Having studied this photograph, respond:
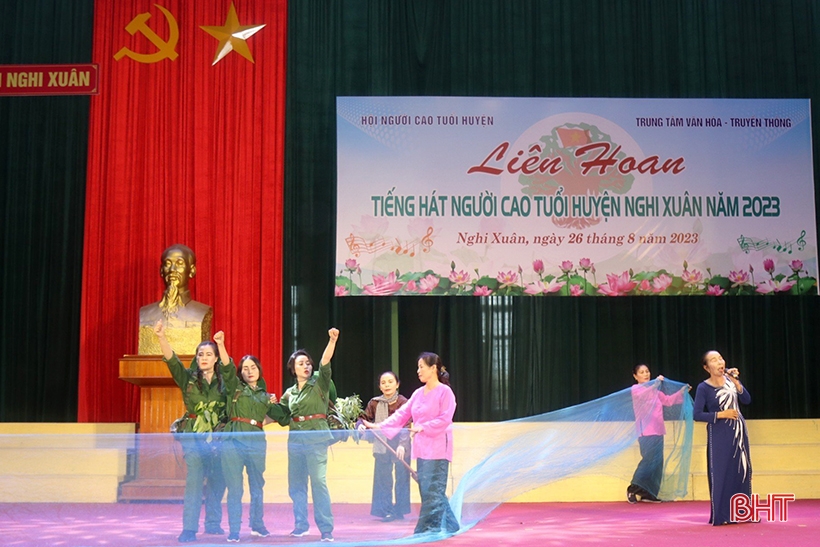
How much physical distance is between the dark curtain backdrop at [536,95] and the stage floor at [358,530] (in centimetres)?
303

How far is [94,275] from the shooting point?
354 inches

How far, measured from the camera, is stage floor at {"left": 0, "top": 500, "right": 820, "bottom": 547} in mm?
4965

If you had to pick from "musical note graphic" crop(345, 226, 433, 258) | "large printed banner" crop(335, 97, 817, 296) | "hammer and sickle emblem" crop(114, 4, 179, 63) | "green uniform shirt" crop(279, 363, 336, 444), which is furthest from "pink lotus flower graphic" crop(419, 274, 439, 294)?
"green uniform shirt" crop(279, 363, 336, 444)

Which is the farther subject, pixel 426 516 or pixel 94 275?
pixel 94 275

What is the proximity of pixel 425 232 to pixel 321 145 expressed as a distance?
4.58ft

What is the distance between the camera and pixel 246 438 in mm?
5332

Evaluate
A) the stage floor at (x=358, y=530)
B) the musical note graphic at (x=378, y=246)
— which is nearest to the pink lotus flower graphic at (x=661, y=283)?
the musical note graphic at (x=378, y=246)

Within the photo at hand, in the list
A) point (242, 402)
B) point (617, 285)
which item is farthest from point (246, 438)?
point (617, 285)

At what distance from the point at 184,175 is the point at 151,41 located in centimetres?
135

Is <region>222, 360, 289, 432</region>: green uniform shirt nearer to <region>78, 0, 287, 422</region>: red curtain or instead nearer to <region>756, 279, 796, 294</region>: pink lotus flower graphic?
<region>78, 0, 287, 422</region>: red curtain

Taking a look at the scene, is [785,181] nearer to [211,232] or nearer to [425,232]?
[425,232]

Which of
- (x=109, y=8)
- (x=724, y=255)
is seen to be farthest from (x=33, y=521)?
(x=724, y=255)

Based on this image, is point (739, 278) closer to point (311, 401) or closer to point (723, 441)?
point (723, 441)

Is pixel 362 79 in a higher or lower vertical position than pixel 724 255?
higher
